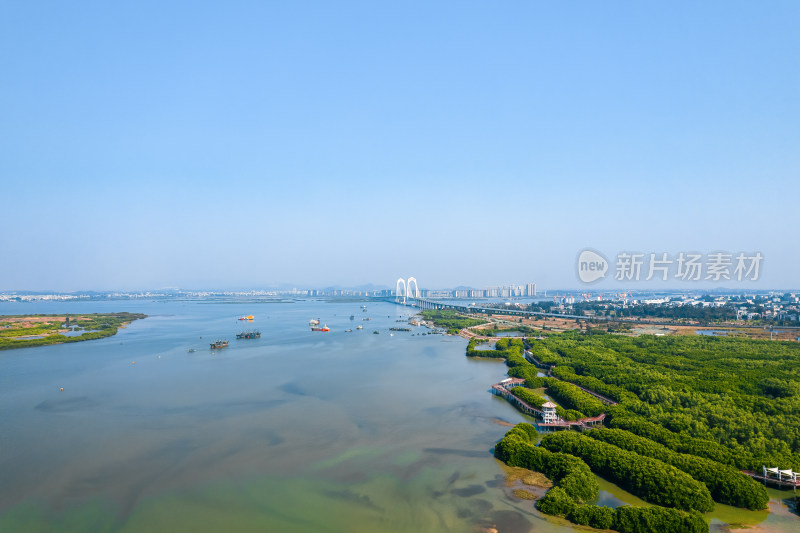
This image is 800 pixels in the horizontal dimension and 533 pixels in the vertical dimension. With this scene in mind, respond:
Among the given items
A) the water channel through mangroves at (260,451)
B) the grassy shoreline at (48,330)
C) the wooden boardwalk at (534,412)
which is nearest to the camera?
the water channel through mangroves at (260,451)

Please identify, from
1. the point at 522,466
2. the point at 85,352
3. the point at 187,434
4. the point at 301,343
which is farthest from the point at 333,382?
the point at 85,352

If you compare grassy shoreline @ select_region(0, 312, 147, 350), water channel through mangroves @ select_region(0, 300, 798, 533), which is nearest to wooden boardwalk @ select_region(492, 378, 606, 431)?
water channel through mangroves @ select_region(0, 300, 798, 533)

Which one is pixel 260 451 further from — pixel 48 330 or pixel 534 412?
pixel 48 330

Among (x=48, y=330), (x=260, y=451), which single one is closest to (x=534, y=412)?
(x=260, y=451)

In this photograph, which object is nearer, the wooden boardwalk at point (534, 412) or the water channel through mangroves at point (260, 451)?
the water channel through mangroves at point (260, 451)

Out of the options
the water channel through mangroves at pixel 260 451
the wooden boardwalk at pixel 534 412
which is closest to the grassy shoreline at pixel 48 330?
the water channel through mangroves at pixel 260 451

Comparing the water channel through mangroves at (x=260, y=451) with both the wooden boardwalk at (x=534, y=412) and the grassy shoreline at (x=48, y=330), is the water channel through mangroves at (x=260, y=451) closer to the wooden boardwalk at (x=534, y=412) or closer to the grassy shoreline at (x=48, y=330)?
the wooden boardwalk at (x=534, y=412)

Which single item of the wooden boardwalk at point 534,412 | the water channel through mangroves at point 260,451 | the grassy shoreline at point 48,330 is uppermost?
the grassy shoreline at point 48,330

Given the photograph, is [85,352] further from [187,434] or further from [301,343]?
[187,434]
